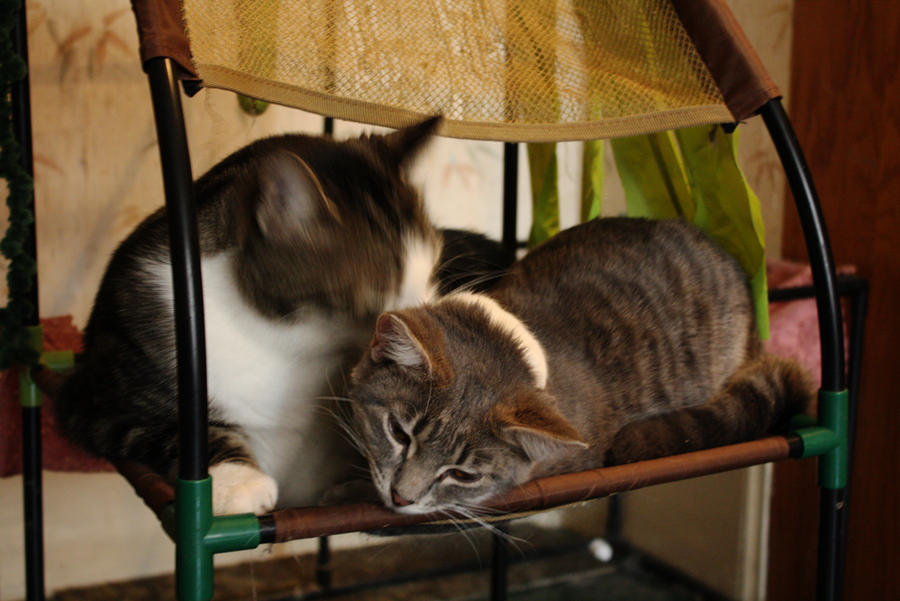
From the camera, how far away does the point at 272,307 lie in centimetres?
84

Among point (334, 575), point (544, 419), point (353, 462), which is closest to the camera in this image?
point (544, 419)

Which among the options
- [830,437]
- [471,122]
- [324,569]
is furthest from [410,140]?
[324,569]

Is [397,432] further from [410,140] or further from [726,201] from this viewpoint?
[726,201]

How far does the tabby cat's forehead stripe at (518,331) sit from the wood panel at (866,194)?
2.68 ft

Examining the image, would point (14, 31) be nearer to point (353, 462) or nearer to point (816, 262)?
point (353, 462)

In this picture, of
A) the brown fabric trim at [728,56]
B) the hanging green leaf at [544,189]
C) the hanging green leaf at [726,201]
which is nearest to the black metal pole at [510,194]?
the hanging green leaf at [544,189]

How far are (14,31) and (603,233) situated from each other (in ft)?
3.16

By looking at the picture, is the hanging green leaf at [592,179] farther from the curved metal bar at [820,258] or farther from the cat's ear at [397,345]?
the cat's ear at [397,345]

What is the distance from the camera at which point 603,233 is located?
118 cm

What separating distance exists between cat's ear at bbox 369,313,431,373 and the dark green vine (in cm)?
69

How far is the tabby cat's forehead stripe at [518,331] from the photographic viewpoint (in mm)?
876

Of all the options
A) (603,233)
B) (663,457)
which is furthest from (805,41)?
(663,457)

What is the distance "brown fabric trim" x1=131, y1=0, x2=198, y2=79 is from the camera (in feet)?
2.26

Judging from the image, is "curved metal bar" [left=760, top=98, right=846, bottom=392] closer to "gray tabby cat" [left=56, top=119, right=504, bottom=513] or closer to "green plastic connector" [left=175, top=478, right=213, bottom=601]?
"gray tabby cat" [left=56, top=119, right=504, bottom=513]
